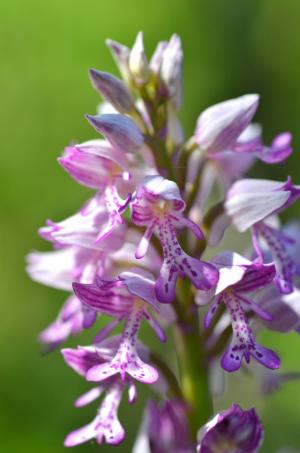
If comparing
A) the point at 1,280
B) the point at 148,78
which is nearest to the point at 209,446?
the point at 148,78

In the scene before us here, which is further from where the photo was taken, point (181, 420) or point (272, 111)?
point (272, 111)

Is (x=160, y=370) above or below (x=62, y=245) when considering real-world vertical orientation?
below

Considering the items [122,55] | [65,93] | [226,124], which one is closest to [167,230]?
[226,124]

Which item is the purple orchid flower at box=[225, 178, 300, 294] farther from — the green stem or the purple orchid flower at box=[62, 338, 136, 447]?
the purple orchid flower at box=[62, 338, 136, 447]

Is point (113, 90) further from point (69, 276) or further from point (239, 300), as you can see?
point (239, 300)

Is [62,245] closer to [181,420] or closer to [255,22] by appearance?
[181,420]

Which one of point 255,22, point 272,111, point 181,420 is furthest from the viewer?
point 255,22
